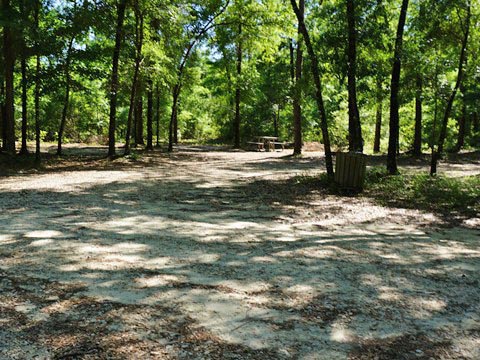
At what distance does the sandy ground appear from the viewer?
10.4 ft

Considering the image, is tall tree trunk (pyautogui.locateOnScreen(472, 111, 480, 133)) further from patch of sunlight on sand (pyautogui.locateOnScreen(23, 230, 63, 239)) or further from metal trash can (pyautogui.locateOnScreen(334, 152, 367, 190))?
patch of sunlight on sand (pyautogui.locateOnScreen(23, 230, 63, 239))

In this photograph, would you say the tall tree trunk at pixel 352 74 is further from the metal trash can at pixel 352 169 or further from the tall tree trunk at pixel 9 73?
the tall tree trunk at pixel 9 73

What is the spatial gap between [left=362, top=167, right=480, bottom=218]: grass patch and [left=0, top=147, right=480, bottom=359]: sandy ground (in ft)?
2.70

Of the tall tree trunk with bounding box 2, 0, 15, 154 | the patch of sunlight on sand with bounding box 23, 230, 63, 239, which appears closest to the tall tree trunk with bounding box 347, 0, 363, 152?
the patch of sunlight on sand with bounding box 23, 230, 63, 239

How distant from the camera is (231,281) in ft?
14.6

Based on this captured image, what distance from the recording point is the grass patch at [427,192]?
9430 millimetres

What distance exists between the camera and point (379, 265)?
523 centimetres

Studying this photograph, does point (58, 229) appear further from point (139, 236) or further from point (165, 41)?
point (165, 41)

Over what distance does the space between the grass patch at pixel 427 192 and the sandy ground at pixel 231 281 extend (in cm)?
82

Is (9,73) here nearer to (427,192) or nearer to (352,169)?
(352,169)

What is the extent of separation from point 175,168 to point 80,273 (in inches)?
447

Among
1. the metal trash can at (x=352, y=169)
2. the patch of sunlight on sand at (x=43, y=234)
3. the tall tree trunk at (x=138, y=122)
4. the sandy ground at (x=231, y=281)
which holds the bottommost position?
the sandy ground at (x=231, y=281)

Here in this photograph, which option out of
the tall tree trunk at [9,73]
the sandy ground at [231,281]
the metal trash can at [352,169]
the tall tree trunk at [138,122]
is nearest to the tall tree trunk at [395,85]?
the metal trash can at [352,169]

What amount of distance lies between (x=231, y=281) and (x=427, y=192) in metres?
7.98
